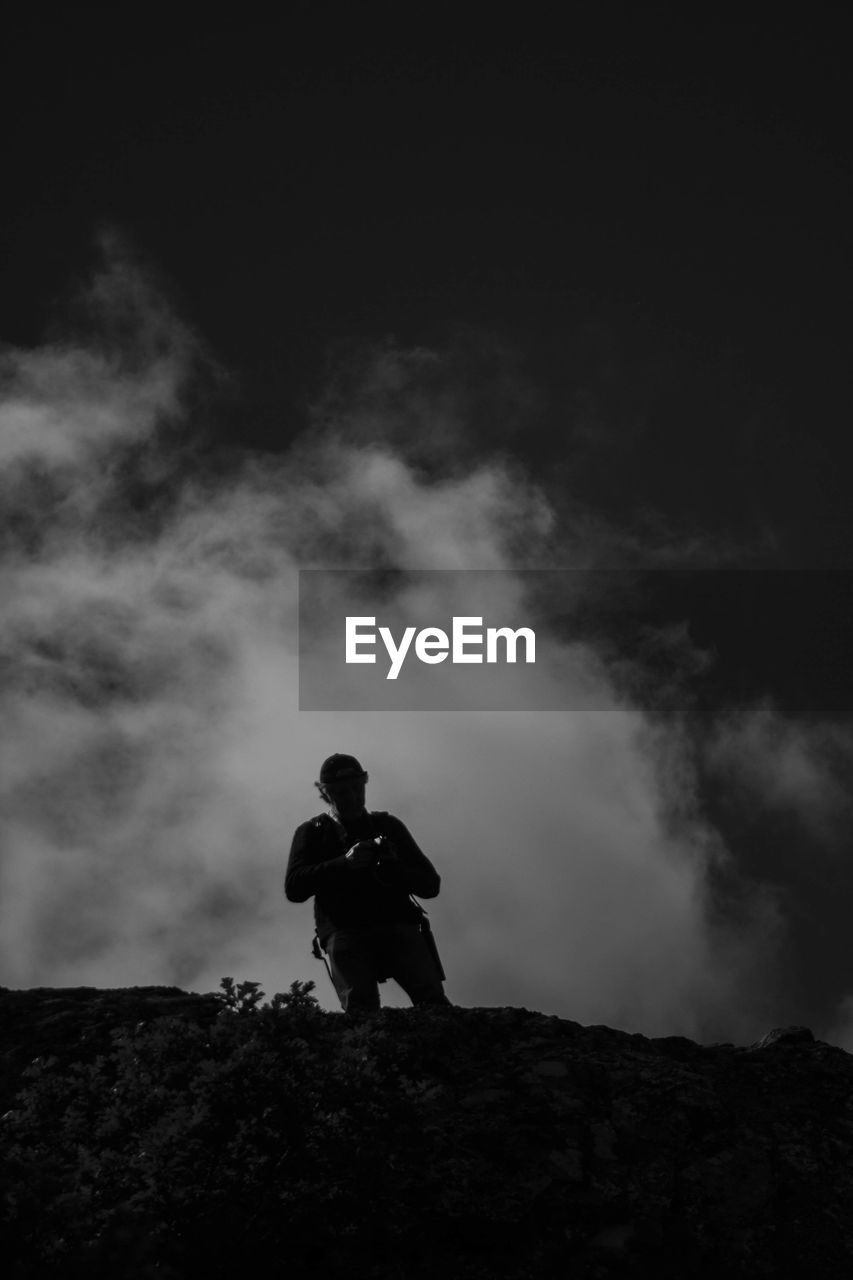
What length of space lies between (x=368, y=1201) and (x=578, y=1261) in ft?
4.08

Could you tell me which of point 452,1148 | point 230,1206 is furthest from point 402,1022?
point 230,1206

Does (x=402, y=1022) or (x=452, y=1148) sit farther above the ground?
(x=402, y=1022)

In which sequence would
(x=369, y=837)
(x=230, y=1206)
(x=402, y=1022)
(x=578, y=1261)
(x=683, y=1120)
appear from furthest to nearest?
(x=369, y=837) < (x=402, y=1022) < (x=683, y=1120) < (x=578, y=1261) < (x=230, y=1206)

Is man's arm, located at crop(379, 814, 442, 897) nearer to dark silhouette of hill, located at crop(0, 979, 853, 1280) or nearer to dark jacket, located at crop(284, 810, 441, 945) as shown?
dark jacket, located at crop(284, 810, 441, 945)

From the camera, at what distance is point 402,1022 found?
8750 mm

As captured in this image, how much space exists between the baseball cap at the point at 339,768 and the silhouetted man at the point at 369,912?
0.55 m

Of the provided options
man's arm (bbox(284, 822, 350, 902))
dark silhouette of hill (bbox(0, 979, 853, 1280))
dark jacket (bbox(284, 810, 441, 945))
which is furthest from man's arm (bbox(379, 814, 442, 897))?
dark silhouette of hill (bbox(0, 979, 853, 1280))

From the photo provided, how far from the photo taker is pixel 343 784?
32.9ft

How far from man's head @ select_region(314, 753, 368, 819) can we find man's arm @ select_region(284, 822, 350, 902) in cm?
34

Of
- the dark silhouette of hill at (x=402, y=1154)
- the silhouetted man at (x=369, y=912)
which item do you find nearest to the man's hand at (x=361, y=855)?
the silhouetted man at (x=369, y=912)

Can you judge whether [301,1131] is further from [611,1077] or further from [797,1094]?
[797,1094]

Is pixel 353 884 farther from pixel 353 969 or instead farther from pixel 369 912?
pixel 353 969

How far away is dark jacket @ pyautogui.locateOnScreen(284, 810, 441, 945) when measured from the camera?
9.54 meters

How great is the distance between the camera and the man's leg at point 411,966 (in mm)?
9492
